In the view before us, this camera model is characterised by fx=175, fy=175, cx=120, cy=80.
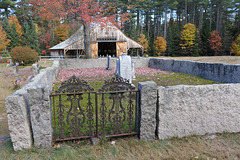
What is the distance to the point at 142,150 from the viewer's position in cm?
318

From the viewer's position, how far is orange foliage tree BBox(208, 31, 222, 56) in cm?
3718

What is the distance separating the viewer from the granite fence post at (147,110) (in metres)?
3.37

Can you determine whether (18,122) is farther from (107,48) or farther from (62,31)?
(62,31)

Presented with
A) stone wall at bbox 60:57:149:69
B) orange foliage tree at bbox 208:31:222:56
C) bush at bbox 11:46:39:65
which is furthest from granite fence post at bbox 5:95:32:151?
orange foliage tree at bbox 208:31:222:56

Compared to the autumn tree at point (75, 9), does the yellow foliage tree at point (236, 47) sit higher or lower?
lower

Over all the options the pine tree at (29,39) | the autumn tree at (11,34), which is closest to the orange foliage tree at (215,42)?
the pine tree at (29,39)

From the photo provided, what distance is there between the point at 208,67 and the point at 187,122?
830cm

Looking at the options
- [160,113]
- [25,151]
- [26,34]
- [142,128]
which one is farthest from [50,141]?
[26,34]

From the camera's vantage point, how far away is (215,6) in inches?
1700

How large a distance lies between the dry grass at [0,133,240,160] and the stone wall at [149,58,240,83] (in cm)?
646

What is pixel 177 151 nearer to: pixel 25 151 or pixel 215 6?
pixel 25 151

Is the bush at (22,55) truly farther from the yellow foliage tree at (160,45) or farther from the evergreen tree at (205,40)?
the evergreen tree at (205,40)

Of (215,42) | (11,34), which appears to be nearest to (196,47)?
(215,42)

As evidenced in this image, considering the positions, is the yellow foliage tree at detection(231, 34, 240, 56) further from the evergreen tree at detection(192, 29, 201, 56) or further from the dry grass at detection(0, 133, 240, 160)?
the dry grass at detection(0, 133, 240, 160)
